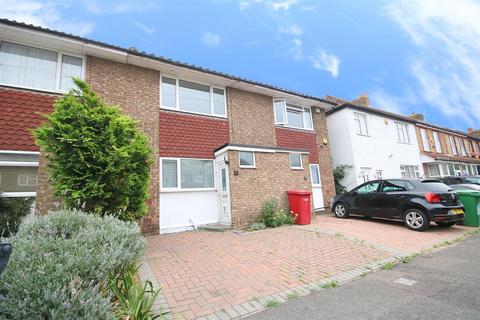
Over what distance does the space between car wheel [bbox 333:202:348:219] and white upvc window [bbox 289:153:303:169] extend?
236cm

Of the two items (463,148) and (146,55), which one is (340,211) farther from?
(463,148)

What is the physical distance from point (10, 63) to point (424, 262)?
11.8 m

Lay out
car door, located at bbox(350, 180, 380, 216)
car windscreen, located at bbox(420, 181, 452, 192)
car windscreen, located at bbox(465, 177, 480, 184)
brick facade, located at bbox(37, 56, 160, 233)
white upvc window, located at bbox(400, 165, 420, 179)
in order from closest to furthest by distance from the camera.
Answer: car windscreen, located at bbox(420, 181, 452, 192), brick facade, located at bbox(37, 56, 160, 233), car door, located at bbox(350, 180, 380, 216), car windscreen, located at bbox(465, 177, 480, 184), white upvc window, located at bbox(400, 165, 420, 179)

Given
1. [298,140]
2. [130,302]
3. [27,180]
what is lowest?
[130,302]

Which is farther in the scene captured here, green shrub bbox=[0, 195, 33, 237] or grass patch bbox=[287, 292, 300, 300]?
green shrub bbox=[0, 195, 33, 237]

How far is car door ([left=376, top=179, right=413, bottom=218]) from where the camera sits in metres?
7.86

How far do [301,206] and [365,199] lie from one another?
101 inches

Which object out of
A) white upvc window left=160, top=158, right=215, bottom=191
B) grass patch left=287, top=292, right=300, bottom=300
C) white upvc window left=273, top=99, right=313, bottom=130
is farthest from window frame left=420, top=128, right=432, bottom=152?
grass patch left=287, top=292, right=300, bottom=300

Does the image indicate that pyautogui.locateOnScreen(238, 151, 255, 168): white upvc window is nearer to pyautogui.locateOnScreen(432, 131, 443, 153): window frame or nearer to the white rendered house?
the white rendered house

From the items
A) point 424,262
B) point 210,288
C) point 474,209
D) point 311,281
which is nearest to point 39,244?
point 210,288

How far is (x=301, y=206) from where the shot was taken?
29.0 ft

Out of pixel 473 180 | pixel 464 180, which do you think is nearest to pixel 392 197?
pixel 464 180

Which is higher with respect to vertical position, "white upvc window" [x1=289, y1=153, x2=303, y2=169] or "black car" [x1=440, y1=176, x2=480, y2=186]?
"white upvc window" [x1=289, y1=153, x2=303, y2=169]

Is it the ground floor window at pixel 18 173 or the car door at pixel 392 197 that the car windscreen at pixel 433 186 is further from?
the ground floor window at pixel 18 173
